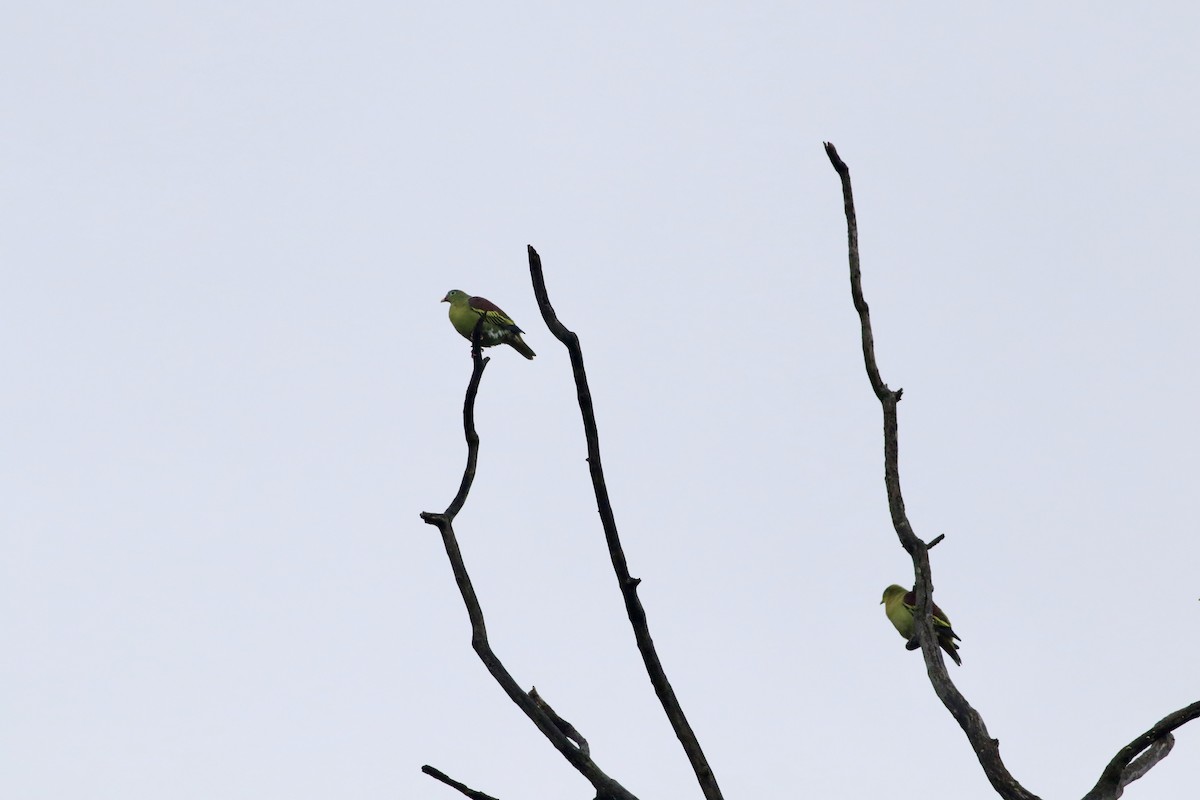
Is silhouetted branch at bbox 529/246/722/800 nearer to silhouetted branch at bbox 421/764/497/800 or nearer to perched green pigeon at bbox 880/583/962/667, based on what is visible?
silhouetted branch at bbox 421/764/497/800

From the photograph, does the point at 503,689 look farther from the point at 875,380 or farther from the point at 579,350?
the point at 875,380

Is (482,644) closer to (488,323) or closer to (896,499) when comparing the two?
(896,499)

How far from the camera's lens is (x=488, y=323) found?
12469 millimetres

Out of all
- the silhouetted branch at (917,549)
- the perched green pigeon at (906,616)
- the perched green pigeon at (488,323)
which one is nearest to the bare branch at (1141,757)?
the silhouetted branch at (917,549)

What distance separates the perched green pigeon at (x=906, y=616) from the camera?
9.93m

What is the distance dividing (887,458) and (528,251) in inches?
71.2

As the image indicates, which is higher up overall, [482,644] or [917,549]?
[917,549]

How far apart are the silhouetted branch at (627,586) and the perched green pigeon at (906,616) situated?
17.4 feet

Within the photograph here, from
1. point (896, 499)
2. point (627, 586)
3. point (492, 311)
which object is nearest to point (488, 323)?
point (492, 311)

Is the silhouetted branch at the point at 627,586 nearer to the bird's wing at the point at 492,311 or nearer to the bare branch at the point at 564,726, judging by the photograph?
the bare branch at the point at 564,726

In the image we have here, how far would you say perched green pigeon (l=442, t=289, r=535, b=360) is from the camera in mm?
12531

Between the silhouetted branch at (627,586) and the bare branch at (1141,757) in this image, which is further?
the silhouetted branch at (627,586)

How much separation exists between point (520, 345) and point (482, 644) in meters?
7.77

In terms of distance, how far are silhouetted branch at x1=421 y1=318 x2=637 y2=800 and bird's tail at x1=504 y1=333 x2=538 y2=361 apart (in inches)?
275
